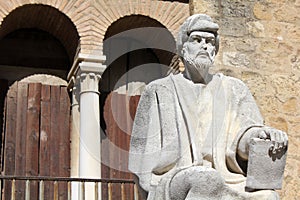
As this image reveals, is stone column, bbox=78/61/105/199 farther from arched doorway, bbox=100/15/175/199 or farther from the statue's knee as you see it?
the statue's knee

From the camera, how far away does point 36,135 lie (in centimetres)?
907

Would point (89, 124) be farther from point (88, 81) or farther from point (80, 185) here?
point (80, 185)

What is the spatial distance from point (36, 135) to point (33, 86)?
0.65m

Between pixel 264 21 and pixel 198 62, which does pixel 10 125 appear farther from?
pixel 198 62

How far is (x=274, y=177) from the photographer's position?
344 centimetres

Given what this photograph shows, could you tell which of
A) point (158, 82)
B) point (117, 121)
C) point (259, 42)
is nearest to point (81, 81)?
point (117, 121)

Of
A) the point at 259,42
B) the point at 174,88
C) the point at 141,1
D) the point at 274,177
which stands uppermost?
the point at 141,1

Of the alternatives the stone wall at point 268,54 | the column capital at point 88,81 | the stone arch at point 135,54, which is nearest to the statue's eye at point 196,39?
the stone wall at point 268,54

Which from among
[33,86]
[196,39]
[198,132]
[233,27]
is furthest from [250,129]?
[33,86]

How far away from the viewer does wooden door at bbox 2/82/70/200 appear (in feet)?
29.0

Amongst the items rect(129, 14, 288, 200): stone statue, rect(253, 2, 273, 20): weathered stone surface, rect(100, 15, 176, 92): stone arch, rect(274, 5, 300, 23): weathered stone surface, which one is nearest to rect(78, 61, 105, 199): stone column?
rect(100, 15, 176, 92): stone arch

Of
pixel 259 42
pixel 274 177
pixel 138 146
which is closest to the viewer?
pixel 274 177

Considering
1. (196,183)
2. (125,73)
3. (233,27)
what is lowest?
(196,183)

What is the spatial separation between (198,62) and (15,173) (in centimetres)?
545
